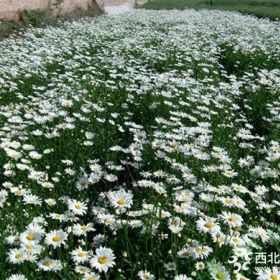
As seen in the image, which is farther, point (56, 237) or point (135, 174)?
point (135, 174)

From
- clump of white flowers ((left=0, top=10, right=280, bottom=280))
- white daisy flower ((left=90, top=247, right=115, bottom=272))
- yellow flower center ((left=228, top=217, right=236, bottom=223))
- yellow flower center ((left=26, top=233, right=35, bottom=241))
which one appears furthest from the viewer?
yellow flower center ((left=228, top=217, right=236, bottom=223))

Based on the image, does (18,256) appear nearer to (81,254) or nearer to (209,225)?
(81,254)

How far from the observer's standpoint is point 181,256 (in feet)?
9.61

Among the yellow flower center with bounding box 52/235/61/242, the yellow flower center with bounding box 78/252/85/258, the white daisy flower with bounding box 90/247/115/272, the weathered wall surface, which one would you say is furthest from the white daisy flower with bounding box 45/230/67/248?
the weathered wall surface

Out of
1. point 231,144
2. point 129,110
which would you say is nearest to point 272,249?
point 231,144

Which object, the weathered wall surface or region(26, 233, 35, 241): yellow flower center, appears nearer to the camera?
region(26, 233, 35, 241): yellow flower center

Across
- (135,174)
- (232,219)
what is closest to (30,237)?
(232,219)

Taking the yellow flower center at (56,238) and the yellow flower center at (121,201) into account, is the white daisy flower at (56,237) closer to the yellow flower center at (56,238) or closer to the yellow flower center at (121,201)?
the yellow flower center at (56,238)

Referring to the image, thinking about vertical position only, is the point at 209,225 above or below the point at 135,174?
above

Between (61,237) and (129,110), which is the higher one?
(61,237)

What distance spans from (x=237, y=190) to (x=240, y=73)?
7.32 metres

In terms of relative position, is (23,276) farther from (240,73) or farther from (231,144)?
(240,73)

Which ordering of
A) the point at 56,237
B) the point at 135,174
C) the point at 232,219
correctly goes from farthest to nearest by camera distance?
1. the point at 135,174
2. the point at 232,219
3. the point at 56,237

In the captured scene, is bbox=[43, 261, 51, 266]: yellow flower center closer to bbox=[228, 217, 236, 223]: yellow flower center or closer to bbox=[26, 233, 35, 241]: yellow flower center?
bbox=[26, 233, 35, 241]: yellow flower center
